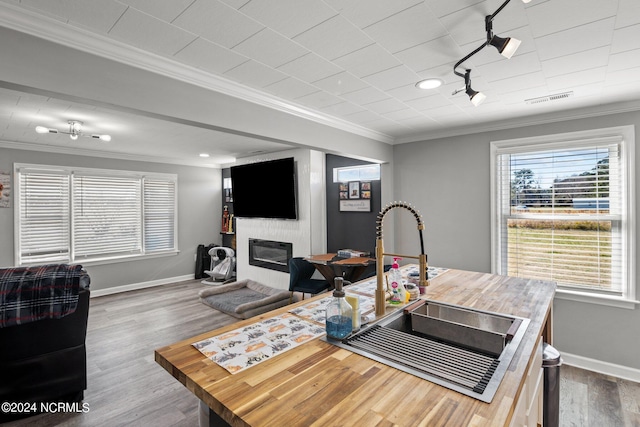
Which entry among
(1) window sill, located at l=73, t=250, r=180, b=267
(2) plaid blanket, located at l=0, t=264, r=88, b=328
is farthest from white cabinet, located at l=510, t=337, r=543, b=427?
(1) window sill, located at l=73, t=250, r=180, b=267

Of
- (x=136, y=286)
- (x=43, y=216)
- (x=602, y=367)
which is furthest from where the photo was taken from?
(x=136, y=286)

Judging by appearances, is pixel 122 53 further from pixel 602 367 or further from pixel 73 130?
pixel 602 367

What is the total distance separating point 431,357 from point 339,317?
39cm

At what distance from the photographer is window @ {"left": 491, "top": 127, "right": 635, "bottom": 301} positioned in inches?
115

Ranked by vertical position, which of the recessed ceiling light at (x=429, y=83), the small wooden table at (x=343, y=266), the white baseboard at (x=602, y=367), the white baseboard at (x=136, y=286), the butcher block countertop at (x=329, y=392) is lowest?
the white baseboard at (x=602, y=367)

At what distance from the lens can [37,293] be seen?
223 centimetres

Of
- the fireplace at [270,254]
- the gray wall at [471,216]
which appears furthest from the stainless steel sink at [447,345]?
the fireplace at [270,254]

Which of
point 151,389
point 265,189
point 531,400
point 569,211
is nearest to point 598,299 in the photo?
point 569,211

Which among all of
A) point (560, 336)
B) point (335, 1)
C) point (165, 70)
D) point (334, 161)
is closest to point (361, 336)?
point (335, 1)

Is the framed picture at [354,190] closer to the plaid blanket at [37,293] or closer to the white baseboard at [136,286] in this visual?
the plaid blanket at [37,293]

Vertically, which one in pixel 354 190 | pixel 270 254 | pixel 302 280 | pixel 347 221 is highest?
pixel 354 190

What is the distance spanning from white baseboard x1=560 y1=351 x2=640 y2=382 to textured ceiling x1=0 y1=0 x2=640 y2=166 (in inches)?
95.2

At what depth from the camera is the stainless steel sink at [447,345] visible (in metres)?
1.06

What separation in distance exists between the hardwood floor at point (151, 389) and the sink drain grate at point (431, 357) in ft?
5.75
